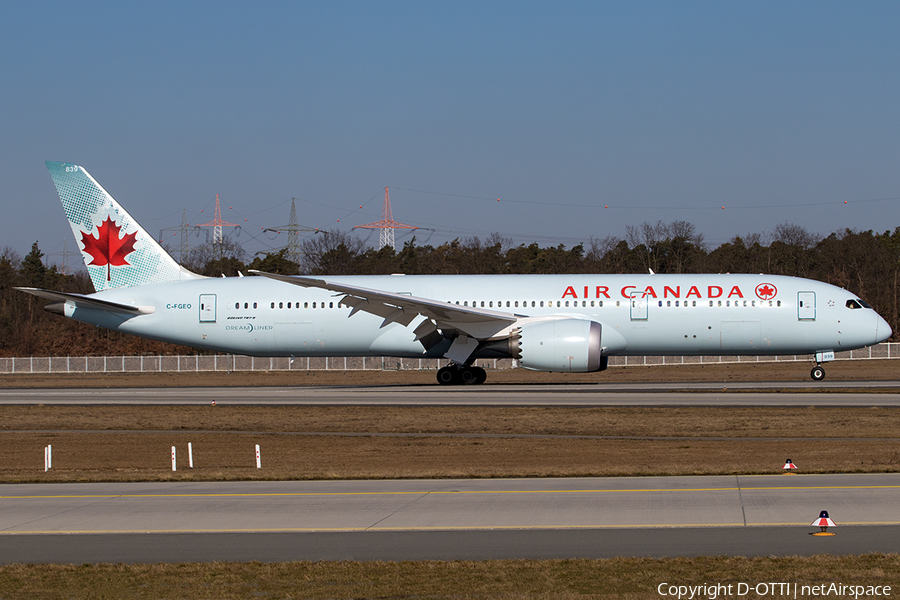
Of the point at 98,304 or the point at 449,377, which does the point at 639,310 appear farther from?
the point at 98,304

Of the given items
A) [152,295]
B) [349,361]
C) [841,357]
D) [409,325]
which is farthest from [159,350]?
[841,357]

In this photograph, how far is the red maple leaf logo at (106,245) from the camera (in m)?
37.7

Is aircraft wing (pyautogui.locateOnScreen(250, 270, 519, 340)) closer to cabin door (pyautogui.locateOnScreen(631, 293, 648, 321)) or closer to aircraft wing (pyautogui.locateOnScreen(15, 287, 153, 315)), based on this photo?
cabin door (pyautogui.locateOnScreen(631, 293, 648, 321))

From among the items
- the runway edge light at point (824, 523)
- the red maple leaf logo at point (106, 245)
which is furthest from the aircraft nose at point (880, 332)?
the red maple leaf logo at point (106, 245)

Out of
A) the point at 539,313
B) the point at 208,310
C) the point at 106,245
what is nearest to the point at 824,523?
the point at 539,313

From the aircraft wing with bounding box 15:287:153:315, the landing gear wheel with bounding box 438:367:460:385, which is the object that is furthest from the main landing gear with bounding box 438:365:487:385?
the aircraft wing with bounding box 15:287:153:315

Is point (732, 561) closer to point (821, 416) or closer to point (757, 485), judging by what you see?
point (757, 485)

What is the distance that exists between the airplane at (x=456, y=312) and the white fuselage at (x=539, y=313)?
0.04 meters

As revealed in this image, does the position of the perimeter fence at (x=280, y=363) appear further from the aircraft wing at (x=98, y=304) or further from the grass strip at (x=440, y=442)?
the grass strip at (x=440, y=442)

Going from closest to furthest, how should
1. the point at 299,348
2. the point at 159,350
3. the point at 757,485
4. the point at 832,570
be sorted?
the point at 832,570
the point at 757,485
the point at 299,348
the point at 159,350

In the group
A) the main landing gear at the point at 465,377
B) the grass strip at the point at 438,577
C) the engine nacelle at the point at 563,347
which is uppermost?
the engine nacelle at the point at 563,347

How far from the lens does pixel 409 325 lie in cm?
3494

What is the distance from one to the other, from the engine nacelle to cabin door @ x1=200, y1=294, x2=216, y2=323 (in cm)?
1280

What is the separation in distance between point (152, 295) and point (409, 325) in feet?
35.7
